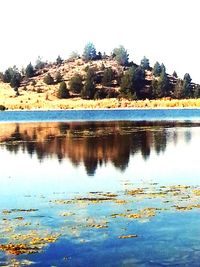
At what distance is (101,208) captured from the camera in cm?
2403

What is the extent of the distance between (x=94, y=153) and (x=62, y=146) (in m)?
7.52

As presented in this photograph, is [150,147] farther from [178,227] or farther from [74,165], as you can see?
[178,227]

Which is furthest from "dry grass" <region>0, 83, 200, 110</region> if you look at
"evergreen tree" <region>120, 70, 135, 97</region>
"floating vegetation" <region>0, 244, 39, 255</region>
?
"floating vegetation" <region>0, 244, 39, 255</region>

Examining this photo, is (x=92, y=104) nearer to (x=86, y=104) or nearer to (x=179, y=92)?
(x=86, y=104)

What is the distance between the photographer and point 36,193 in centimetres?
2797

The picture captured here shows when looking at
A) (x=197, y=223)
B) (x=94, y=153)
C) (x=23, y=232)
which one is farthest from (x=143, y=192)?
(x=94, y=153)

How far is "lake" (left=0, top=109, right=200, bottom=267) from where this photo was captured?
17469 millimetres

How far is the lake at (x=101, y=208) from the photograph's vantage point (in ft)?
57.3

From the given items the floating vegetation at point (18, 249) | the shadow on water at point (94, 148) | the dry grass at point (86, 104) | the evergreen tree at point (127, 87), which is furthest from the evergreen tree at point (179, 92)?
the floating vegetation at point (18, 249)

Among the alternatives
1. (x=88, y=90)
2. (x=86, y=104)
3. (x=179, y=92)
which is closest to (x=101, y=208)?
(x=86, y=104)

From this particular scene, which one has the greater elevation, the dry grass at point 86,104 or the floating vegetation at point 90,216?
the dry grass at point 86,104

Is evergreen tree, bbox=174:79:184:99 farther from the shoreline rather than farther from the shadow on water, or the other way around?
the shadow on water

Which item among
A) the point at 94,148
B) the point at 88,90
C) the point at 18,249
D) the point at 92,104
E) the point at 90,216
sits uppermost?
the point at 88,90

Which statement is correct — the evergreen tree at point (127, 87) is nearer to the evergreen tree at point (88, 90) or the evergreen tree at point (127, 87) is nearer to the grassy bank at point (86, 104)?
the grassy bank at point (86, 104)
